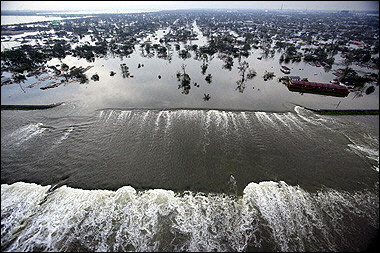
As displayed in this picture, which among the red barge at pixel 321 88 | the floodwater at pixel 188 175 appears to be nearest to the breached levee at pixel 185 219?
the floodwater at pixel 188 175

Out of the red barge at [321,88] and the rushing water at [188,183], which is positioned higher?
the red barge at [321,88]

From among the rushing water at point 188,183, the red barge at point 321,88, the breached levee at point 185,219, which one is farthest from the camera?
the red barge at point 321,88

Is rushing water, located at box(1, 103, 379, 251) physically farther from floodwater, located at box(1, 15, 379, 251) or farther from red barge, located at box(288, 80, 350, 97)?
red barge, located at box(288, 80, 350, 97)

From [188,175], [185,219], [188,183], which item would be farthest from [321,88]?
[185,219]

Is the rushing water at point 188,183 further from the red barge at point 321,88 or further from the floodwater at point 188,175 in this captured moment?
the red barge at point 321,88

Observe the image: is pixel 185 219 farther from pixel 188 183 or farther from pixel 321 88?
pixel 321 88

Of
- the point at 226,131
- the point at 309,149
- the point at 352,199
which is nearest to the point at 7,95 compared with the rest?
the point at 226,131
